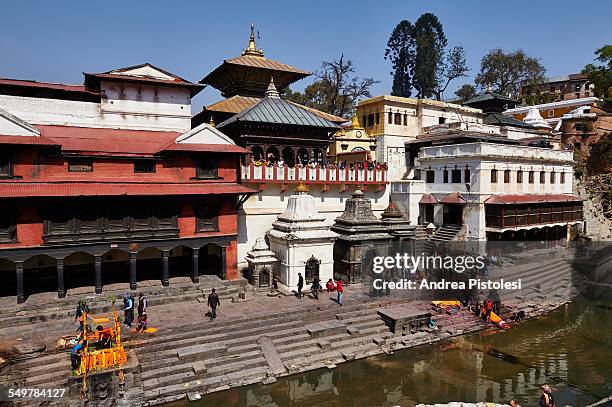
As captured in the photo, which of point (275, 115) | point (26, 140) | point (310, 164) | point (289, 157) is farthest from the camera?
point (289, 157)

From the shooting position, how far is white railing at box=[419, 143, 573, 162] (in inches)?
1115

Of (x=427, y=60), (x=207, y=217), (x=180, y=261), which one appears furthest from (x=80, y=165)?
(x=427, y=60)

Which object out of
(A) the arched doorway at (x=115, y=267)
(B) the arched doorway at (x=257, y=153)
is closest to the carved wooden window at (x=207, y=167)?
(B) the arched doorway at (x=257, y=153)

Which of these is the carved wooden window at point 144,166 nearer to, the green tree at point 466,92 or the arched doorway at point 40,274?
the arched doorway at point 40,274

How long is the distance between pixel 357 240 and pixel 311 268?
3.08 m

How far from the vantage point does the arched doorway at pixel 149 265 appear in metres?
22.6

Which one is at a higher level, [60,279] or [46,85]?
[46,85]

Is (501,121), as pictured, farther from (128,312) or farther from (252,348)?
(128,312)

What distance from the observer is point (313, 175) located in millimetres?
26797

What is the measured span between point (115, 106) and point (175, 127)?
135 inches

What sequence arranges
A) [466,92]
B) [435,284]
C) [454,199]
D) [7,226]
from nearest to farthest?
[7,226]
[435,284]
[454,199]
[466,92]

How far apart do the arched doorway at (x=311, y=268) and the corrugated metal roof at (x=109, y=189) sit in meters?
4.84

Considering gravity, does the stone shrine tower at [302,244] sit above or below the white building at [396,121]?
below

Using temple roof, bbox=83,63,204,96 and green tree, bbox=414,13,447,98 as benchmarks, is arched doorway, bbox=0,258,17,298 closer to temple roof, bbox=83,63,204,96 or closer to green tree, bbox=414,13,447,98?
temple roof, bbox=83,63,204,96
